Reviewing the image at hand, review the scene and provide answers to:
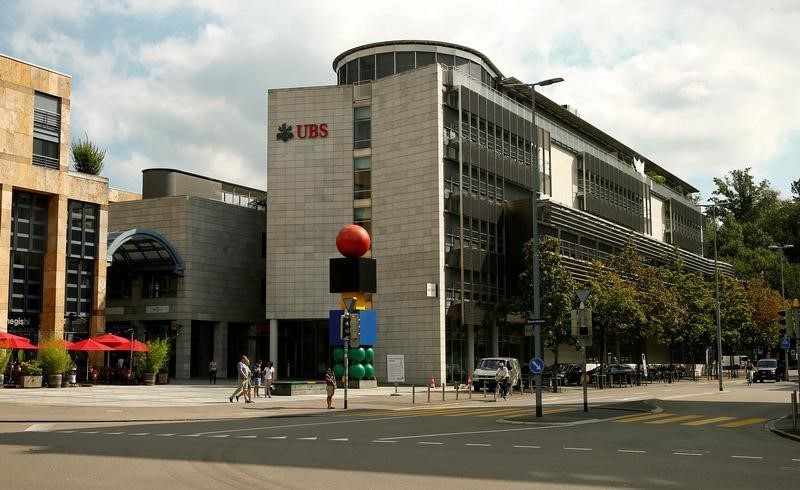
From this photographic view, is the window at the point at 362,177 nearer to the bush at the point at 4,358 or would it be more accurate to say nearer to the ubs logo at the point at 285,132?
the ubs logo at the point at 285,132

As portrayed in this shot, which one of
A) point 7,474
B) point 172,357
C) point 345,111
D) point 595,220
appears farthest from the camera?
point 595,220

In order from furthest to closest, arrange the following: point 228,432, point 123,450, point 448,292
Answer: point 448,292 → point 228,432 → point 123,450

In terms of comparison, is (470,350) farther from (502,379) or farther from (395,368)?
(502,379)

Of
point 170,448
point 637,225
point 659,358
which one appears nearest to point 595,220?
point 637,225

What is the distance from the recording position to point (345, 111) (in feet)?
198

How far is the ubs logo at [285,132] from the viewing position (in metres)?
61.2

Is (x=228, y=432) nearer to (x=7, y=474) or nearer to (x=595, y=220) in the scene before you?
(x=7, y=474)

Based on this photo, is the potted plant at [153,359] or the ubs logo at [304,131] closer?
the potted plant at [153,359]

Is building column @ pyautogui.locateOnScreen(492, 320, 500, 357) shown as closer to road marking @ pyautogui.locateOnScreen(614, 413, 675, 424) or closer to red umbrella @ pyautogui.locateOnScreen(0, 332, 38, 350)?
red umbrella @ pyautogui.locateOnScreen(0, 332, 38, 350)

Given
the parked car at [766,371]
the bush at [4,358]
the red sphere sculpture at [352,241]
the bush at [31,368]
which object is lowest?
the parked car at [766,371]

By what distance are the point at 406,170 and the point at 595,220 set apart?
19550 mm

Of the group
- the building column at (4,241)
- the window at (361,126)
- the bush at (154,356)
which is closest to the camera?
the building column at (4,241)

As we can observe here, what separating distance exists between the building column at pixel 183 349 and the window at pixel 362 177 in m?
16.2

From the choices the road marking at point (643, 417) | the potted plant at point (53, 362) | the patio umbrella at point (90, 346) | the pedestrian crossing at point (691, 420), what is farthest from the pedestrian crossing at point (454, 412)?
the patio umbrella at point (90, 346)
